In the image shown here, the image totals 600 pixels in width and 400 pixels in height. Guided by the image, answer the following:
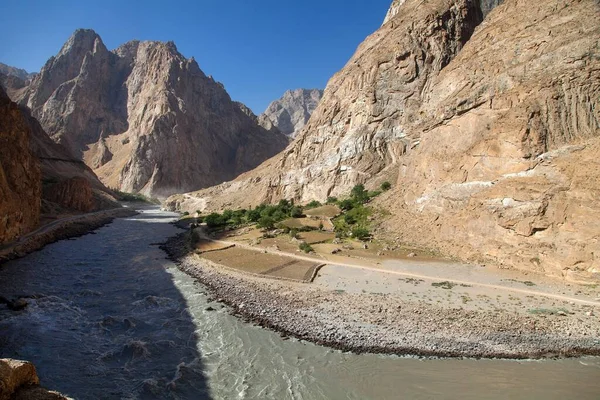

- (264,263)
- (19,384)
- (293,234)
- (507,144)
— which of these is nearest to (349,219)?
(293,234)

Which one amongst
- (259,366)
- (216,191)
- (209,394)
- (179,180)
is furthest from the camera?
(179,180)

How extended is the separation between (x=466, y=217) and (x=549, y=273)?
6.86 metres

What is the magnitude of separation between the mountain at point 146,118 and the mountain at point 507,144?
4324 inches

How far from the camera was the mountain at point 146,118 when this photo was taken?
134 m

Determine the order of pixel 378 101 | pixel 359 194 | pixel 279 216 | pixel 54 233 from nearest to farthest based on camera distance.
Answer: pixel 54 233 → pixel 359 194 → pixel 279 216 → pixel 378 101

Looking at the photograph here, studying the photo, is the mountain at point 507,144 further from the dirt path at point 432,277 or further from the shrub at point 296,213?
the shrub at point 296,213

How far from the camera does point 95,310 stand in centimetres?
1709

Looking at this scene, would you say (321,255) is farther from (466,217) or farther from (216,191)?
(216,191)

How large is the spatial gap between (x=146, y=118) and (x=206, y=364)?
148149 mm

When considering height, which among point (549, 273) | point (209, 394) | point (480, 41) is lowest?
point (209, 394)

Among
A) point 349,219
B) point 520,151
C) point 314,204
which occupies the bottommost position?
point 349,219

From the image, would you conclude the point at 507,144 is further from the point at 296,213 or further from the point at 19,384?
the point at 19,384

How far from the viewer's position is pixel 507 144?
24781mm

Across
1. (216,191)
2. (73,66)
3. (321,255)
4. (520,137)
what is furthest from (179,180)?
(520,137)
